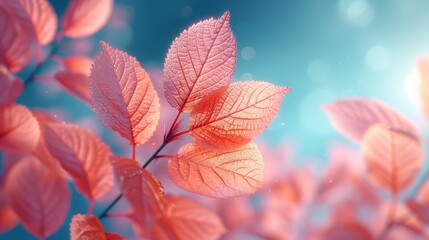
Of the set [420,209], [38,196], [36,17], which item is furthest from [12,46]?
[420,209]

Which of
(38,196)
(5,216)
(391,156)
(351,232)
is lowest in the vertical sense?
(5,216)

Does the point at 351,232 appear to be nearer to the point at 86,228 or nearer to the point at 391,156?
the point at 391,156

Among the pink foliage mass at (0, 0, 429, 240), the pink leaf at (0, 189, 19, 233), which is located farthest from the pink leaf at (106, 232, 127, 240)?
the pink leaf at (0, 189, 19, 233)

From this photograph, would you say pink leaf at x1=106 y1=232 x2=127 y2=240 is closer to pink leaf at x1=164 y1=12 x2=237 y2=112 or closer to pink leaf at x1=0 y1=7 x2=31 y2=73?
pink leaf at x1=164 y1=12 x2=237 y2=112

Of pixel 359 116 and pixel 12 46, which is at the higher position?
pixel 359 116

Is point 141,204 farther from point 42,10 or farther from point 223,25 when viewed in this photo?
point 42,10

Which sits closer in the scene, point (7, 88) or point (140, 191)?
point (140, 191)

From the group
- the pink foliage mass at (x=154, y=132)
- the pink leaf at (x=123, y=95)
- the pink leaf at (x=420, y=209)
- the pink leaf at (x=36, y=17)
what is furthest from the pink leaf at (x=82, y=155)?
the pink leaf at (x=420, y=209)
